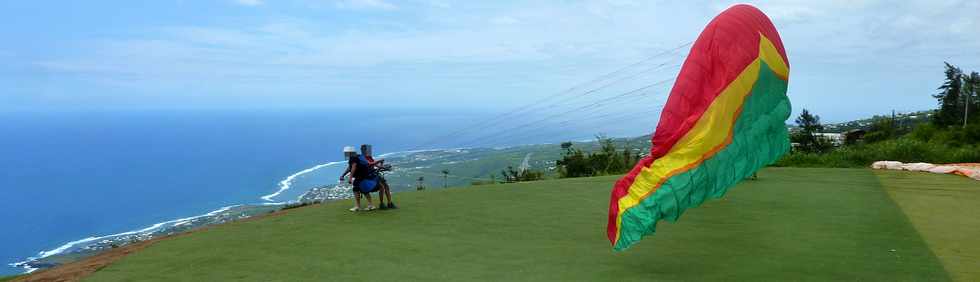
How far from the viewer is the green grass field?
603 cm

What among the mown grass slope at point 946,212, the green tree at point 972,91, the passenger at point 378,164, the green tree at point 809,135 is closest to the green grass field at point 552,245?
the mown grass slope at point 946,212

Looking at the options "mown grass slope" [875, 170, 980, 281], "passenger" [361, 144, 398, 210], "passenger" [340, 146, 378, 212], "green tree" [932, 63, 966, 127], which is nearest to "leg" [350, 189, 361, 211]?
"passenger" [340, 146, 378, 212]

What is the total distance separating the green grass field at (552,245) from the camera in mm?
6031

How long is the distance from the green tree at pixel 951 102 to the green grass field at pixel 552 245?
46151mm

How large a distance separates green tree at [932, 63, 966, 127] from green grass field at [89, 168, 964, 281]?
46151 mm

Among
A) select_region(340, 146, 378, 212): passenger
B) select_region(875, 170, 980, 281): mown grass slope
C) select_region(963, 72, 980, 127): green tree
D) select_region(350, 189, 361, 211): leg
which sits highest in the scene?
select_region(963, 72, 980, 127): green tree

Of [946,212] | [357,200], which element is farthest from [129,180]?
[946,212]

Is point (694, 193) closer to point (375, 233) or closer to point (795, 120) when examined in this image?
point (375, 233)

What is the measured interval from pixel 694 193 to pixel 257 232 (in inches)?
243

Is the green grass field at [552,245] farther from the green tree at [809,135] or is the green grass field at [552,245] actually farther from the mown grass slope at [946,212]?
the green tree at [809,135]

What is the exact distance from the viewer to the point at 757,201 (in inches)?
392

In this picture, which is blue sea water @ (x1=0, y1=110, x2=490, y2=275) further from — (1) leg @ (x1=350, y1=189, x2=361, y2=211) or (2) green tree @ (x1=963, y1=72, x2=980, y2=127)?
(2) green tree @ (x1=963, y1=72, x2=980, y2=127)

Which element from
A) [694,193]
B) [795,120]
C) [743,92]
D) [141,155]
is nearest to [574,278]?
[694,193]

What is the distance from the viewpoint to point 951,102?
49250 mm
